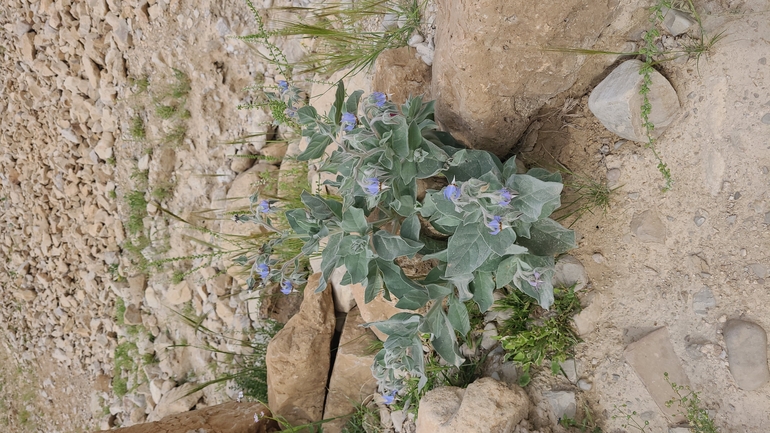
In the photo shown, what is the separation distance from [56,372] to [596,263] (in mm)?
4358

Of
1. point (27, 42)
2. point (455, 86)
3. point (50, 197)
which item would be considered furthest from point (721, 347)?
point (27, 42)

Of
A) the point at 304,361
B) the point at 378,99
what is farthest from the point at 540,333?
the point at 304,361

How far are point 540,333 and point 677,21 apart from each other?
1.25 metres

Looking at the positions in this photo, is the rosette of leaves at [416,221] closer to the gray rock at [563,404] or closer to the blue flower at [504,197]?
the blue flower at [504,197]

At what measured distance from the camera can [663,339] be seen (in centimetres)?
196

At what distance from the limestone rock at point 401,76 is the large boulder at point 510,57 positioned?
0.20 meters

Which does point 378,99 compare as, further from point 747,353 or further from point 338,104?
point 747,353

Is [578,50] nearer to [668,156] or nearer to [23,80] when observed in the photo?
[668,156]

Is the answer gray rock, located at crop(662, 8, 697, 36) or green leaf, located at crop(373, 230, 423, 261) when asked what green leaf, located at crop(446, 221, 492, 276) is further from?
gray rock, located at crop(662, 8, 697, 36)

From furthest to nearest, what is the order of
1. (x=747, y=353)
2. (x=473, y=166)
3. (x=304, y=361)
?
(x=304, y=361)
(x=473, y=166)
(x=747, y=353)

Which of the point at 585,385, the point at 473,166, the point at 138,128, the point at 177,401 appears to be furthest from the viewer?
the point at 138,128

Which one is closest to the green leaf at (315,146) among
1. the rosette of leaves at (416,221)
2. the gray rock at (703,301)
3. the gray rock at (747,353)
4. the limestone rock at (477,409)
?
the rosette of leaves at (416,221)

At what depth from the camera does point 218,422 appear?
2807 millimetres

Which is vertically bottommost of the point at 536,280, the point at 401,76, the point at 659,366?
the point at 659,366
